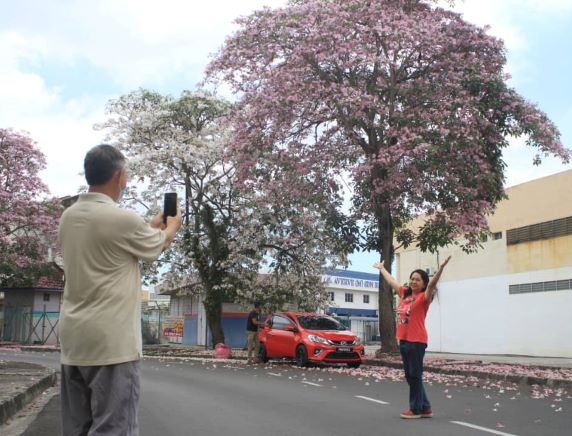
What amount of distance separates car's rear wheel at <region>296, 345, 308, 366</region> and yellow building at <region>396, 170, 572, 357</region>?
483 inches

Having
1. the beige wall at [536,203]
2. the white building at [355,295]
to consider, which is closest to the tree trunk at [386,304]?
the beige wall at [536,203]

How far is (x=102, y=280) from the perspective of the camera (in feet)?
10.8

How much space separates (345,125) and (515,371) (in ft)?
25.3

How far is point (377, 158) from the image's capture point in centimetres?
1894

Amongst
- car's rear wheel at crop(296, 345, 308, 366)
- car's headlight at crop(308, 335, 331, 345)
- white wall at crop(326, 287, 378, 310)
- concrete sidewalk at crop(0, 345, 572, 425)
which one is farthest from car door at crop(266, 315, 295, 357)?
white wall at crop(326, 287, 378, 310)

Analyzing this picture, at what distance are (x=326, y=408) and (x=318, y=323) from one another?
10201 mm

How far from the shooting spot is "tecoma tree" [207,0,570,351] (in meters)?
17.6

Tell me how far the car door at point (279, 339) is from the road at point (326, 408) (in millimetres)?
4787

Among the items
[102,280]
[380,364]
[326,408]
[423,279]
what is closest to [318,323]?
[380,364]

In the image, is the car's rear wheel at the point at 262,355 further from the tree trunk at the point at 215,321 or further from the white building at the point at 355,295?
the white building at the point at 355,295

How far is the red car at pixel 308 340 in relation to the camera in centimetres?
1845

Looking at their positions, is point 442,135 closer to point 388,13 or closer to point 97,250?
point 388,13

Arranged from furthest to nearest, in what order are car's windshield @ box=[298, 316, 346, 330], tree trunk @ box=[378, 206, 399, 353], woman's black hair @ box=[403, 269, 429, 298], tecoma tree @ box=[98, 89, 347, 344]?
1. tecoma tree @ box=[98, 89, 347, 344]
2. tree trunk @ box=[378, 206, 399, 353]
3. car's windshield @ box=[298, 316, 346, 330]
4. woman's black hair @ box=[403, 269, 429, 298]

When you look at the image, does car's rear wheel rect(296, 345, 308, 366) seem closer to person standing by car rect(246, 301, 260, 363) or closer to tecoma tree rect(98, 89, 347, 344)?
person standing by car rect(246, 301, 260, 363)
